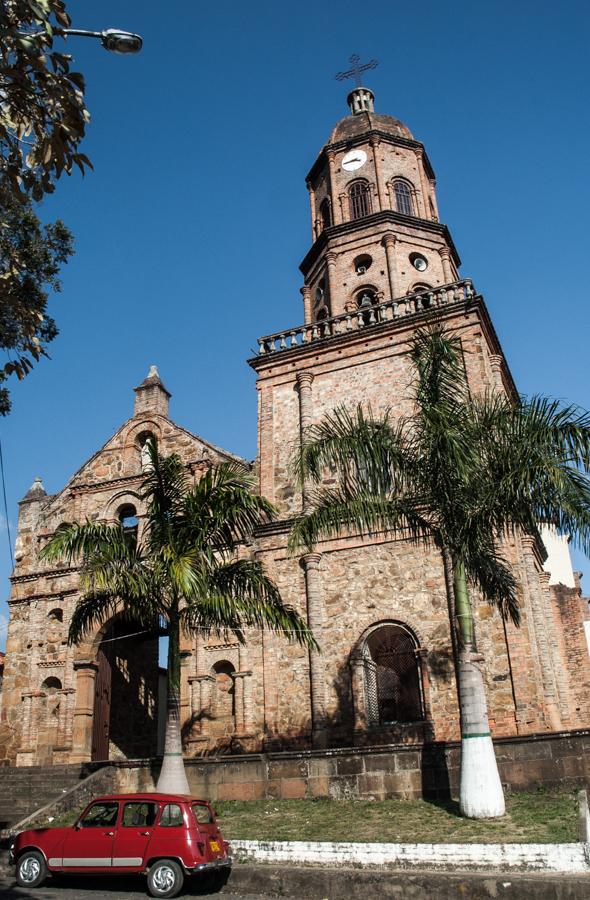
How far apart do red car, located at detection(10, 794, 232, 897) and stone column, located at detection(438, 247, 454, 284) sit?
60.6 feet

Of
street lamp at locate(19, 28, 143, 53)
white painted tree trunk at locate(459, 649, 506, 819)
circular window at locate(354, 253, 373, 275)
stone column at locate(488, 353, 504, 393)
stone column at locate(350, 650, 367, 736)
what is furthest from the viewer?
circular window at locate(354, 253, 373, 275)

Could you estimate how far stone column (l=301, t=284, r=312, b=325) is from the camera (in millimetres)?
26484

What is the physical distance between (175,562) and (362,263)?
1433 cm

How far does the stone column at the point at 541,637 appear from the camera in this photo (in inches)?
730

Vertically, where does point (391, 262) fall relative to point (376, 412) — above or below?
above

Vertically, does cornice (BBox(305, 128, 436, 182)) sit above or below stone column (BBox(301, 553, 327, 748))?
above

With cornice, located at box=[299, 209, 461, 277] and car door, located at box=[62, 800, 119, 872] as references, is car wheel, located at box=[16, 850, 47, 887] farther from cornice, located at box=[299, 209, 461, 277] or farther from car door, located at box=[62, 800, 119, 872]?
cornice, located at box=[299, 209, 461, 277]

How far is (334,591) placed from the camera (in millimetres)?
20641

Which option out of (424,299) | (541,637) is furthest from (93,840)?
(424,299)

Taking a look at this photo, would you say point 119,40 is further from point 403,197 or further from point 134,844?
point 403,197

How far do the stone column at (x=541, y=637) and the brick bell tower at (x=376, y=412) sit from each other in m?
0.07

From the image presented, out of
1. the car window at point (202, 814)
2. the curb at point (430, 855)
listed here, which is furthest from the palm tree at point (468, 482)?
the car window at point (202, 814)

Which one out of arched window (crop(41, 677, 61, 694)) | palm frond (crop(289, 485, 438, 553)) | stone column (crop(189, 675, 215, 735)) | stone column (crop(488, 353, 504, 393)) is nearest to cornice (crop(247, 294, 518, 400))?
stone column (crop(488, 353, 504, 393))

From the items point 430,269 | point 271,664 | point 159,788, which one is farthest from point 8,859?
point 430,269
